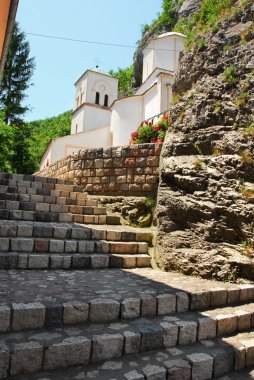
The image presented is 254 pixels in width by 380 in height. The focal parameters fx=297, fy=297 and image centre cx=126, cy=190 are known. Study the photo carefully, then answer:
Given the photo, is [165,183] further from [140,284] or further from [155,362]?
[155,362]

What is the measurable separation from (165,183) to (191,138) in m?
0.86

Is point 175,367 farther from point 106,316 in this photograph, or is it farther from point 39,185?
point 39,185

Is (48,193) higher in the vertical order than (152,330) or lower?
→ higher

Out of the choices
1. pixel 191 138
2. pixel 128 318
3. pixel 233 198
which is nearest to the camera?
pixel 128 318

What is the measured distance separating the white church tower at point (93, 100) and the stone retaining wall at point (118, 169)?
21714 millimetres

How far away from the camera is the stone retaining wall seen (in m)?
6.37

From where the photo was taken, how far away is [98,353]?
7.59ft

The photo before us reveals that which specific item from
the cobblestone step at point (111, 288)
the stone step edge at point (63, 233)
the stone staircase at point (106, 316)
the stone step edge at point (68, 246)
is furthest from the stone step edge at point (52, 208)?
the cobblestone step at point (111, 288)

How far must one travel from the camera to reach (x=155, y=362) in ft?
7.77

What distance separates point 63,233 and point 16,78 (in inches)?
891

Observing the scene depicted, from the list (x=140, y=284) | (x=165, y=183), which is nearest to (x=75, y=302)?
(x=140, y=284)

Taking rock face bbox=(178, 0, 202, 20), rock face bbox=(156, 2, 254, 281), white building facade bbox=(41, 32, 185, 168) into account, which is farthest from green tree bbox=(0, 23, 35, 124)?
rock face bbox=(156, 2, 254, 281)

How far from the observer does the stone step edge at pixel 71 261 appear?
3908 millimetres

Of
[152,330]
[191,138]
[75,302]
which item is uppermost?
[191,138]
